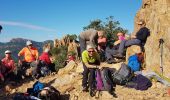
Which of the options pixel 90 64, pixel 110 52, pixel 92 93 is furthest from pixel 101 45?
pixel 92 93

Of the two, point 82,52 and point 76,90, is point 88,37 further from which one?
point 76,90

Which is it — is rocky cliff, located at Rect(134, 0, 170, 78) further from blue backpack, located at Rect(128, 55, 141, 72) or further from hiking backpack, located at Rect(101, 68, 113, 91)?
hiking backpack, located at Rect(101, 68, 113, 91)

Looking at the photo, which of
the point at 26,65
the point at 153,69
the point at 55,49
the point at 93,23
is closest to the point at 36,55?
the point at 26,65

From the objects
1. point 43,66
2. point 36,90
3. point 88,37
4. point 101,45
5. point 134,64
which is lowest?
point 36,90

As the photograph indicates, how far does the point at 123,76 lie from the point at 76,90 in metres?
2.22

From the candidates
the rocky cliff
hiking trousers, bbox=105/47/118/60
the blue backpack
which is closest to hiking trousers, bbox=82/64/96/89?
the blue backpack

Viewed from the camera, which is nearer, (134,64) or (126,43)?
(134,64)

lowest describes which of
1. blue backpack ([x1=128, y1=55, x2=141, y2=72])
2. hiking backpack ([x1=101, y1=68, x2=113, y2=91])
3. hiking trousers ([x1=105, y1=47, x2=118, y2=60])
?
hiking backpack ([x1=101, y1=68, x2=113, y2=91])

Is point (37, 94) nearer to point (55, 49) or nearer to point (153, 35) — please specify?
point (153, 35)

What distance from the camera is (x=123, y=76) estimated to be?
13875mm

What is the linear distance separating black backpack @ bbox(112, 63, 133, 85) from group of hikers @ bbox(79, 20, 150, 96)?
245 mm

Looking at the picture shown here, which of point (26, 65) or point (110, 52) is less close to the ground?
point (110, 52)

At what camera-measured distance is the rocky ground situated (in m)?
13.3

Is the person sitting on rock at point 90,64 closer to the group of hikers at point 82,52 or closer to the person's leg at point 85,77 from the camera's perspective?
the person's leg at point 85,77
